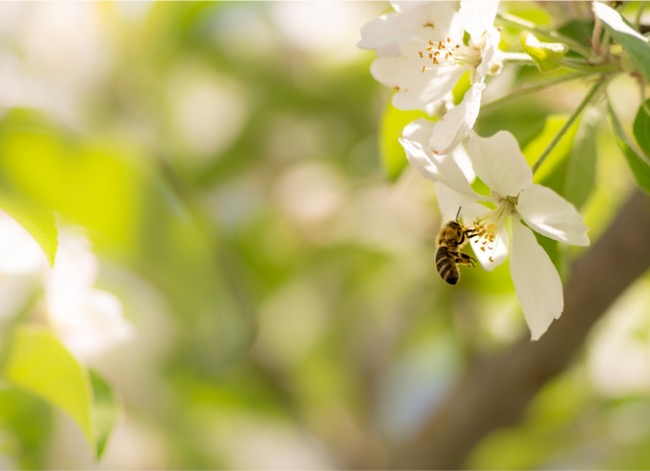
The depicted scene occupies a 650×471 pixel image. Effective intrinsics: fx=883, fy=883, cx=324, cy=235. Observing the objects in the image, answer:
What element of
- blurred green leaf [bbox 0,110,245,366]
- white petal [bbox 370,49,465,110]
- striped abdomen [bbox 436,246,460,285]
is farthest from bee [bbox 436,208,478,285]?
blurred green leaf [bbox 0,110,245,366]

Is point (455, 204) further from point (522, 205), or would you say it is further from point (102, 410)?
point (102, 410)

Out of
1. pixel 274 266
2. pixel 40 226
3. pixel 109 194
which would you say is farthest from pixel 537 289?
pixel 274 266

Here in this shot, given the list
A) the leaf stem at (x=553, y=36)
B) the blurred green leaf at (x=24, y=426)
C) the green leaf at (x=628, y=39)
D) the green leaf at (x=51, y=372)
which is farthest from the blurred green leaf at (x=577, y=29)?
the blurred green leaf at (x=24, y=426)

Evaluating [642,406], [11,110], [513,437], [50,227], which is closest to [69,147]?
[11,110]

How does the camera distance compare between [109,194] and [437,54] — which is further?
[109,194]

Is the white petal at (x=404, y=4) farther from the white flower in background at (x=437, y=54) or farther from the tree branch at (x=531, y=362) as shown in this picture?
the tree branch at (x=531, y=362)

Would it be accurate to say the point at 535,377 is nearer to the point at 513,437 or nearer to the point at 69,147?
the point at 513,437
